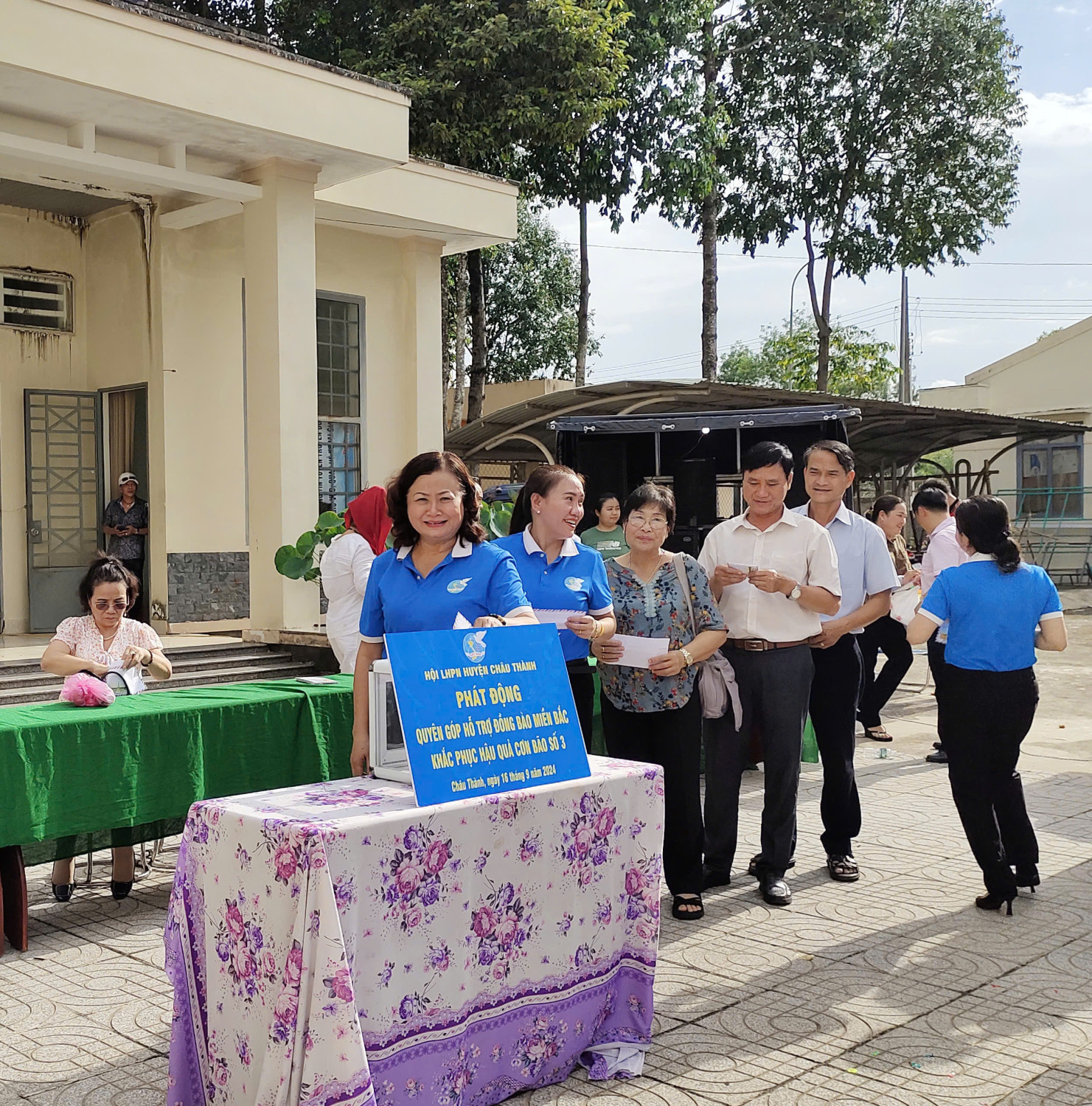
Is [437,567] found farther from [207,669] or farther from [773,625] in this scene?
[207,669]

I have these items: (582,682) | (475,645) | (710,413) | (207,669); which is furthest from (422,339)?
(475,645)

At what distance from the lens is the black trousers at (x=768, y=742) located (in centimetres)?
514

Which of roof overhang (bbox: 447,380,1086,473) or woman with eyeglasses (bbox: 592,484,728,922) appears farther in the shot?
roof overhang (bbox: 447,380,1086,473)

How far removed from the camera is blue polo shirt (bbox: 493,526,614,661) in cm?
480

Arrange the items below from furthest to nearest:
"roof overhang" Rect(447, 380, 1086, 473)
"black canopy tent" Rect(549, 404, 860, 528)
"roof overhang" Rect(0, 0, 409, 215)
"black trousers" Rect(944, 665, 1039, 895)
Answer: "roof overhang" Rect(447, 380, 1086, 473) < "black canopy tent" Rect(549, 404, 860, 528) < "roof overhang" Rect(0, 0, 409, 215) < "black trousers" Rect(944, 665, 1039, 895)

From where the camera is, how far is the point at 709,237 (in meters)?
25.9

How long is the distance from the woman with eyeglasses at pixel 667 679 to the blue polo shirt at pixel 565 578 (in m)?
0.15

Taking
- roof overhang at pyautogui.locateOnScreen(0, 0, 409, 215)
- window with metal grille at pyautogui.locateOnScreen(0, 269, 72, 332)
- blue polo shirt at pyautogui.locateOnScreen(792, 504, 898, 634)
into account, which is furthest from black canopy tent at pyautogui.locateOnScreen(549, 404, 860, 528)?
blue polo shirt at pyautogui.locateOnScreen(792, 504, 898, 634)

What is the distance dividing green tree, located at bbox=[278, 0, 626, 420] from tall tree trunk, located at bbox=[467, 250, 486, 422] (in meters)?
2.21

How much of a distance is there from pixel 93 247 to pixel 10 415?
1.76 m

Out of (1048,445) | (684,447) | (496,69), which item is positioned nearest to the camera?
(684,447)

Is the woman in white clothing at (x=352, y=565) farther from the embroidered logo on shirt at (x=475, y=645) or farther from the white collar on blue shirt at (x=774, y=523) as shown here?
the embroidered logo on shirt at (x=475, y=645)

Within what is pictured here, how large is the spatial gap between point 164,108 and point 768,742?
6.48 metres

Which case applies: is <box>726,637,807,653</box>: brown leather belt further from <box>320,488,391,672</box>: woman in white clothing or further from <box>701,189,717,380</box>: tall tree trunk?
<box>701,189,717,380</box>: tall tree trunk
